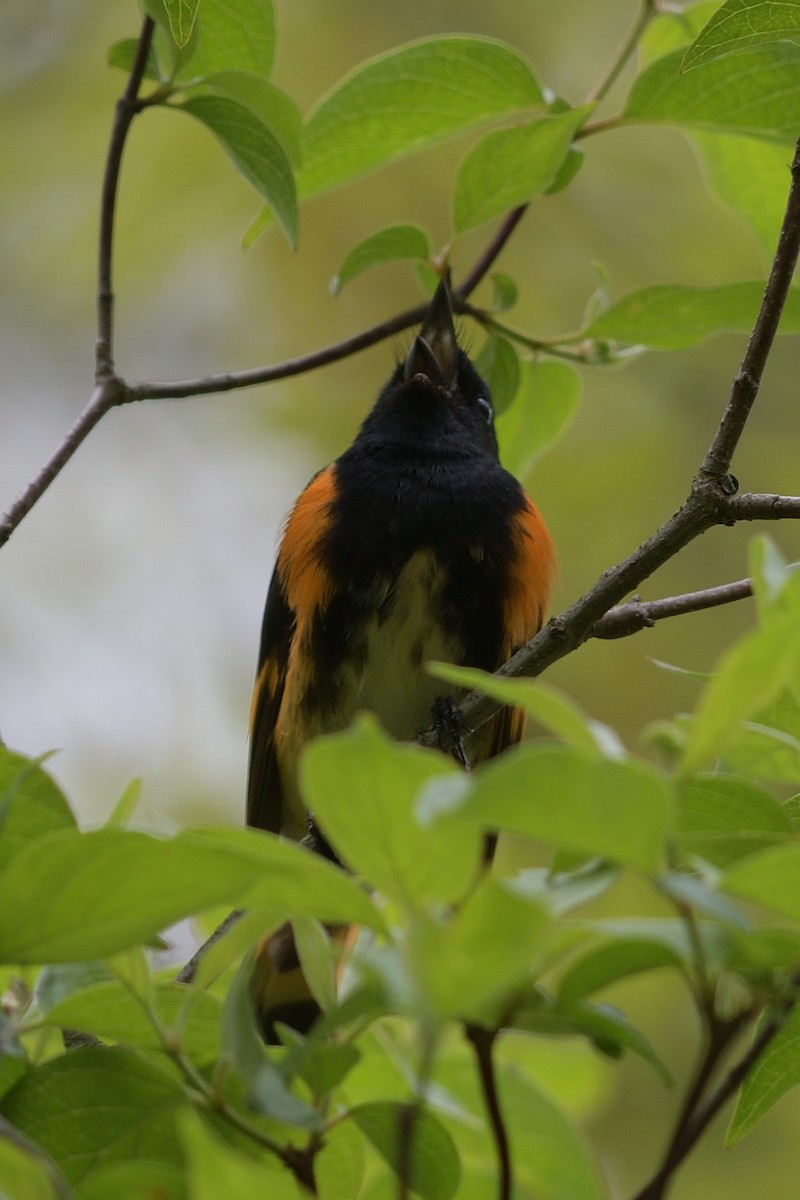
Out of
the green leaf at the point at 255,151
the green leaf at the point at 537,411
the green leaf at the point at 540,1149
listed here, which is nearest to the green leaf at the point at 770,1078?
the green leaf at the point at 540,1149

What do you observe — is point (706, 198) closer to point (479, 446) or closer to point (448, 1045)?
point (479, 446)

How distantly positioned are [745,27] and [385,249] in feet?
3.28

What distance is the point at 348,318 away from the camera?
6746mm

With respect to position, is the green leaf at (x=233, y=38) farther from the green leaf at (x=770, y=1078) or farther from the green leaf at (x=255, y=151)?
the green leaf at (x=770, y=1078)

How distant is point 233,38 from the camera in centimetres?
218

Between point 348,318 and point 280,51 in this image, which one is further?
point 348,318

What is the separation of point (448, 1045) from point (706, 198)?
5.75m

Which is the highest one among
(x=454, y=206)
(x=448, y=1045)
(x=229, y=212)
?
(x=229, y=212)

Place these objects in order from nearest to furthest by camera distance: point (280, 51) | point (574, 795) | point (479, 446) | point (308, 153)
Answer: point (574, 795) → point (308, 153) → point (479, 446) → point (280, 51)

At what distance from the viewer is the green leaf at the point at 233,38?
6.96 feet

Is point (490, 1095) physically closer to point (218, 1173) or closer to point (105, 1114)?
point (218, 1173)

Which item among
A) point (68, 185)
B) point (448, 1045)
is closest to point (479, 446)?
point (448, 1045)

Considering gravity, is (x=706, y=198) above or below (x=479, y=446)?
above

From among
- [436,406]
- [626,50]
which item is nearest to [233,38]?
[626,50]
